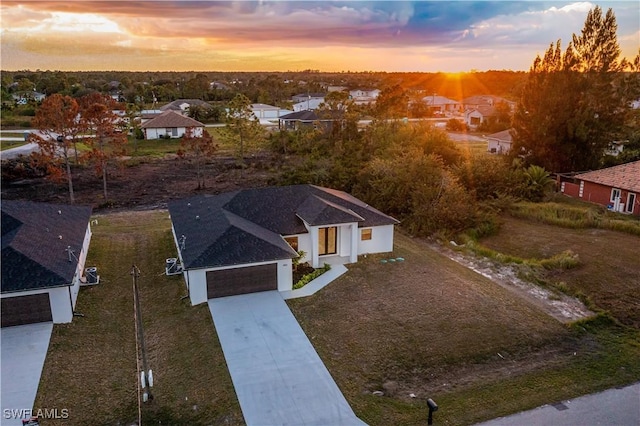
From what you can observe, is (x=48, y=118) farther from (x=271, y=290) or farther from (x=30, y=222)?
(x=271, y=290)

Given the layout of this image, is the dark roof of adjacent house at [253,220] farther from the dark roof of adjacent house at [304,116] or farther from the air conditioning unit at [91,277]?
the dark roof of adjacent house at [304,116]

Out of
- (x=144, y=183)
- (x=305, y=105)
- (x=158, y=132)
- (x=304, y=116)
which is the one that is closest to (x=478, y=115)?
(x=305, y=105)

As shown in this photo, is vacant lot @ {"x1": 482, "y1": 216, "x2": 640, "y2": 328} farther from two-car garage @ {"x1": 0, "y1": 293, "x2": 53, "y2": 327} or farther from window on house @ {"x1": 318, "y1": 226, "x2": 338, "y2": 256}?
two-car garage @ {"x1": 0, "y1": 293, "x2": 53, "y2": 327}

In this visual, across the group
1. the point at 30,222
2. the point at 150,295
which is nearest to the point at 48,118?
the point at 30,222

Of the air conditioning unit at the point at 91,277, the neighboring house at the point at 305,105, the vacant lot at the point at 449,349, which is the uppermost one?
the neighboring house at the point at 305,105

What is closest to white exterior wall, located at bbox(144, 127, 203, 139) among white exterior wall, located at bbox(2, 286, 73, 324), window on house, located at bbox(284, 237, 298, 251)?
window on house, located at bbox(284, 237, 298, 251)

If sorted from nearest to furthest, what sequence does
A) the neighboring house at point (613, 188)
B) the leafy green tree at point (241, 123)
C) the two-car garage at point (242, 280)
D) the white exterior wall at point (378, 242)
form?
the two-car garage at point (242, 280)
the white exterior wall at point (378, 242)
the neighboring house at point (613, 188)
the leafy green tree at point (241, 123)

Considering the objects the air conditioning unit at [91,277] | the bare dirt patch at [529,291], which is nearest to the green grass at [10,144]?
the air conditioning unit at [91,277]
